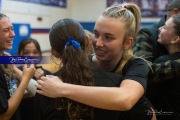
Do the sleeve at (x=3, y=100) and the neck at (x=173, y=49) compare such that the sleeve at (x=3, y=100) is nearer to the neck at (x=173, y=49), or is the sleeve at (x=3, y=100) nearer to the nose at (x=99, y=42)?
the nose at (x=99, y=42)

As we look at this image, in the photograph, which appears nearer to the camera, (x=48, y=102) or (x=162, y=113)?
(x=48, y=102)

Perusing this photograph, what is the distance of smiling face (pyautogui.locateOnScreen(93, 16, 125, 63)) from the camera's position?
1041 mm

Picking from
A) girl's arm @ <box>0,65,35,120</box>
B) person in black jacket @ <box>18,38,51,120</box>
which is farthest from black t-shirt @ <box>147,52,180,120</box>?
girl's arm @ <box>0,65,35,120</box>

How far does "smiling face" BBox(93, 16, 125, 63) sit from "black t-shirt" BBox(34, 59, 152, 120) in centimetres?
12

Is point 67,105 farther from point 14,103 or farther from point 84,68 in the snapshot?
point 14,103

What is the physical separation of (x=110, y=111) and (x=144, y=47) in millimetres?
575

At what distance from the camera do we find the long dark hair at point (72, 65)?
93 cm

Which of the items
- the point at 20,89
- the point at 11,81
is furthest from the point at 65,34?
the point at 11,81

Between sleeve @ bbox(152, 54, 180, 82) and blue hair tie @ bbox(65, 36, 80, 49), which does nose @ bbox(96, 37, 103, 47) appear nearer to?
blue hair tie @ bbox(65, 36, 80, 49)

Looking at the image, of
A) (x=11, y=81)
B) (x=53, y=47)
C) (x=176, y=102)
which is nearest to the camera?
(x=53, y=47)

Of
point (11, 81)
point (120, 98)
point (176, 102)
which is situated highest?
point (120, 98)

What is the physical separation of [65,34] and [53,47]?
3.6 inches

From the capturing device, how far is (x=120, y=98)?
0.87 meters

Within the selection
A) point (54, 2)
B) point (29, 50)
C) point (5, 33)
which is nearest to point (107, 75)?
point (5, 33)
